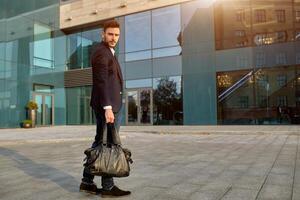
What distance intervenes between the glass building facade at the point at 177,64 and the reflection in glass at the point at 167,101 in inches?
2.5

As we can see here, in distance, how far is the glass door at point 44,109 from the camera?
24.7 meters

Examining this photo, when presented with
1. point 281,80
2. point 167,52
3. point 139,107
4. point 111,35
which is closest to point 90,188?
point 111,35

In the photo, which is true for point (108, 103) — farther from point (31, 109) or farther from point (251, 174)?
point (31, 109)

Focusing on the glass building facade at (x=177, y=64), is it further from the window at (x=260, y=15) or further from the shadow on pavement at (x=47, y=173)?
the shadow on pavement at (x=47, y=173)

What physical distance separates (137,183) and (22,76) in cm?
2056

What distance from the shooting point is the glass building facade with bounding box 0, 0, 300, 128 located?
19250mm

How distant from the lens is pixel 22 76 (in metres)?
23.1

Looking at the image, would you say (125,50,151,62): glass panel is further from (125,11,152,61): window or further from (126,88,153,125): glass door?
(126,88,153,125): glass door

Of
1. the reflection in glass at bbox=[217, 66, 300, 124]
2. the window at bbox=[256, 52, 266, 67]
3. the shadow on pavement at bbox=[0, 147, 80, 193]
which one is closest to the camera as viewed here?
the shadow on pavement at bbox=[0, 147, 80, 193]

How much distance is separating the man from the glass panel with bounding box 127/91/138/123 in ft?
64.2

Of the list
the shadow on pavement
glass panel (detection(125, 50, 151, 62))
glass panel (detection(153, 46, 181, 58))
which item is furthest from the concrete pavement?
glass panel (detection(125, 50, 151, 62))

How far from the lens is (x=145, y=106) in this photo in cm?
2316

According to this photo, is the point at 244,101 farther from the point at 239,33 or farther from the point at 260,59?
the point at 239,33

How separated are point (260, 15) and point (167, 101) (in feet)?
24.8
